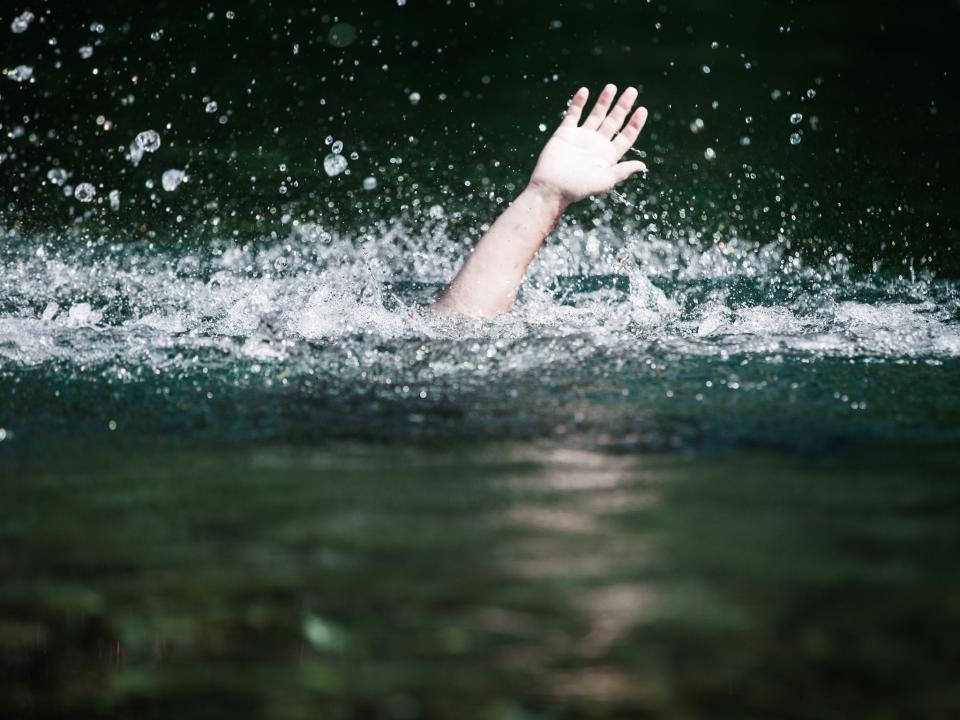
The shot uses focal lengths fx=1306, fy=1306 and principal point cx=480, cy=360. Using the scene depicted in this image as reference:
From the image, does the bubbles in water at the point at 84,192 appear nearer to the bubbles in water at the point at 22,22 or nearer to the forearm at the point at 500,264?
the bubbles in water at the point at 22,22

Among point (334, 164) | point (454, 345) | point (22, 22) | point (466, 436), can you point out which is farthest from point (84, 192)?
point (466, 436)

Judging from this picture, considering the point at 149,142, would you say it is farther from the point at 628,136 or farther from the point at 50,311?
the point at 628,136

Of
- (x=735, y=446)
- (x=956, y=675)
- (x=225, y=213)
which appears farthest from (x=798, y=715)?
(x=225, y=213)

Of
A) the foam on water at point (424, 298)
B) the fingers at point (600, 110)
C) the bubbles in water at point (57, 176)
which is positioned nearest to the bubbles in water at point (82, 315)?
the foam on water at point (424, 298)

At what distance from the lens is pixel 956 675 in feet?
4.95

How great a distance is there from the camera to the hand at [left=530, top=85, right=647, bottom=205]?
4129 millimetres

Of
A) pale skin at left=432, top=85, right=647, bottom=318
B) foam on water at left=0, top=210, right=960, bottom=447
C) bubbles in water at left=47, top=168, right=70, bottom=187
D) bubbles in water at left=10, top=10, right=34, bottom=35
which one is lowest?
foam on water at left=0, top=210, right=960, bottom=447

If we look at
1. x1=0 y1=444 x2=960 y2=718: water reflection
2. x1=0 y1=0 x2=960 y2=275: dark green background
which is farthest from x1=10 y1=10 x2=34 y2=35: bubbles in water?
x1=0 y1=444 x2=960 y2=718: water reflection

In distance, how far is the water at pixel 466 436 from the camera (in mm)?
1572

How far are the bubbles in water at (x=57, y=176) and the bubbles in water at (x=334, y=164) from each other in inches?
57.1

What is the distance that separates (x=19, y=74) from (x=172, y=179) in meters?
2.42

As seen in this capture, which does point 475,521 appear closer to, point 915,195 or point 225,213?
point 225,213

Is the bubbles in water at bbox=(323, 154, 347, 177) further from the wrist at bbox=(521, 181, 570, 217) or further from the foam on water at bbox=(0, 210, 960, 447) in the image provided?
the wrist at bbox=(521, 181, 570, 217)

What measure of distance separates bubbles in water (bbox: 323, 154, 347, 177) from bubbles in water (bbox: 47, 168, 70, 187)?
4.76 feet
